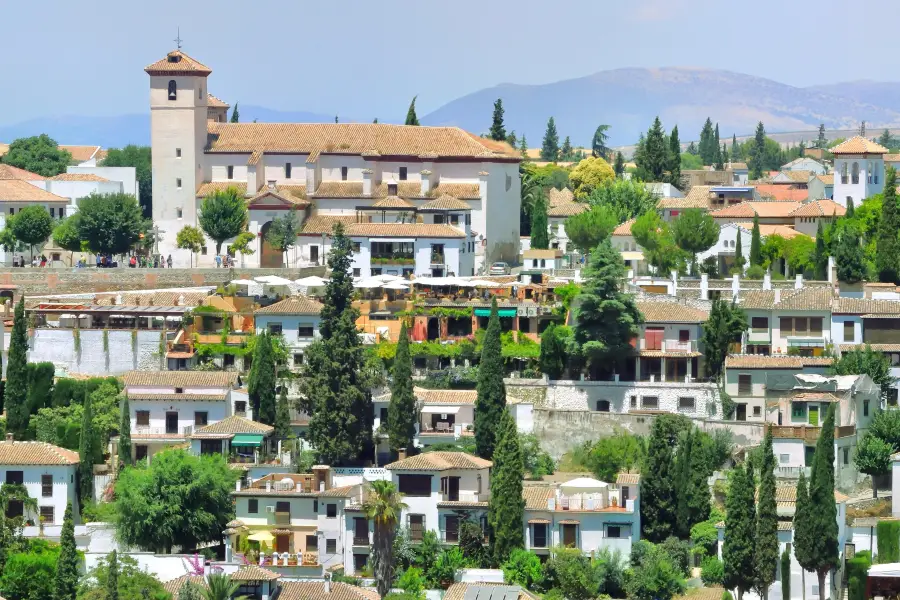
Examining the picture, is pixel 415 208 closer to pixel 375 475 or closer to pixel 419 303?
pixel 419 303

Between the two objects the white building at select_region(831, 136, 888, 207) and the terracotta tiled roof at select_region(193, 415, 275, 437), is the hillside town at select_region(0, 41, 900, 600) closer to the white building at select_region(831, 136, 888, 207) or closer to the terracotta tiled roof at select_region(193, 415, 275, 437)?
the terracotta tiled roof at select_region(193, 415, 275, 437)

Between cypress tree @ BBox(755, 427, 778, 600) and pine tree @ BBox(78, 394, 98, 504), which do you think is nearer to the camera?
cypress tree @ BBox(755, 427, 778, 600)

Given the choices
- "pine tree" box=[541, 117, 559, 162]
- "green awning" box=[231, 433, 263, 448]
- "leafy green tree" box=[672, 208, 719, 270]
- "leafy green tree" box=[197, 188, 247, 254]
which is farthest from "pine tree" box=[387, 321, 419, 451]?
"pine tree" box=[541, 117, 559, 162]

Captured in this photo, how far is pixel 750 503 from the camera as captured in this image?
5431 cm

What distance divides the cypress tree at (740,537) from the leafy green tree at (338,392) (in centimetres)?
1234

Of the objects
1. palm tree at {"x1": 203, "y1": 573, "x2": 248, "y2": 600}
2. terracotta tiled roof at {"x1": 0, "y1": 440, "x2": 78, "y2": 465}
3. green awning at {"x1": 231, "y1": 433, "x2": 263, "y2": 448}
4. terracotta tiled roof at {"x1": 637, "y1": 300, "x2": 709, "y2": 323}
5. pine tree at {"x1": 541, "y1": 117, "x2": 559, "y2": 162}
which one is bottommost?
palm tree at {"x1": 203, "y1": 573, "x2": 248, "y2": 600}

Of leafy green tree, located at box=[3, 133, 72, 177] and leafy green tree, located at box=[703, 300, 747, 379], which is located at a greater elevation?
leafy green tree, located at box=[3, 133, 72, 177]

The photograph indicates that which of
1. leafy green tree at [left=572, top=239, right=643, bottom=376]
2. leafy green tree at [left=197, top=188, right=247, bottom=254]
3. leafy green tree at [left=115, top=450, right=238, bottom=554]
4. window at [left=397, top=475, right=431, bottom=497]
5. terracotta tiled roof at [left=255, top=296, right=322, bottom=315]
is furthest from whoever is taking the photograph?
leafy green tree at [left=197, top=188, right=247, bottom=254]

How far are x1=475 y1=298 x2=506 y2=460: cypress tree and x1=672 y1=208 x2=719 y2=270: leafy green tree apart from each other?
17337mm

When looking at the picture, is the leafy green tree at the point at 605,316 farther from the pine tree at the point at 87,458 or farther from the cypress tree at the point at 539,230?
the cypress tree at the point at 539,230

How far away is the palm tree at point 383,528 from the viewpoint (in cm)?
5519

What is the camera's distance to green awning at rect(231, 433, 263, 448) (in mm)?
61956

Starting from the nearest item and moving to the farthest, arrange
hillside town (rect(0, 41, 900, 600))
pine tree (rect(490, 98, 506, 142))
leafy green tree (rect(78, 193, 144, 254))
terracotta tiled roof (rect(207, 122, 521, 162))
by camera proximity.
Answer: hillside town (rect(0, 41, 900, 600))
leafy green tree (rect(78, 193, 144, 254))
terracotta tiled roof (rect(207, 122, 521, 162))
pine tree (rect(490, 98, 506, 142))

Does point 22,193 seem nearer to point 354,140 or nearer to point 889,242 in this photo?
point 354,140
